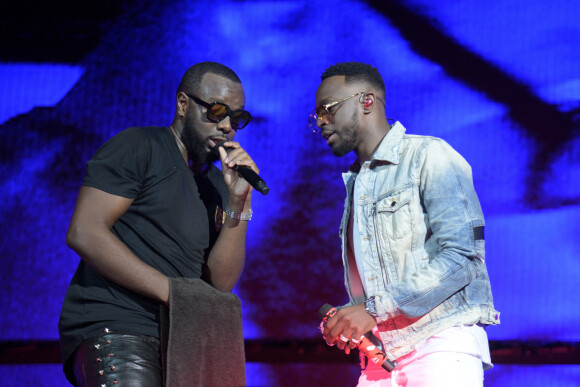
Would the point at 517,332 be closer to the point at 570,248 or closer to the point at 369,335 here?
the point at 570,248

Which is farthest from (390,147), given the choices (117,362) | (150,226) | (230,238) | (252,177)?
(117,362)

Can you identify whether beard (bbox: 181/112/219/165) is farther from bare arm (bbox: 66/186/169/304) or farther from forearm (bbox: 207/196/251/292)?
bare arm (bbox: 66/186/169/304)

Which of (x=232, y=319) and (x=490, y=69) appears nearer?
(x=232, y=319)

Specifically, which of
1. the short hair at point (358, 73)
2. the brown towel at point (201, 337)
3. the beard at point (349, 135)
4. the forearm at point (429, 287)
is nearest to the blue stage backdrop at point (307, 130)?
the short hair at point (358, 73)

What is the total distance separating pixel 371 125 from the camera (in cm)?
250

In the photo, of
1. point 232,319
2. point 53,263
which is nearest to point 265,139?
point 53,263

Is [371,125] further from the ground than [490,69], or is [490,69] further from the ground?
[490,69]

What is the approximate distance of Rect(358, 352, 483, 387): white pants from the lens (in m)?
1.95

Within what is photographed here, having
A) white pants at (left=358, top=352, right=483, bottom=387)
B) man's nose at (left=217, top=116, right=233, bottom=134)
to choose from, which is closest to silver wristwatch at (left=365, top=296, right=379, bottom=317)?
white pants at (left=358, top=352, right=483, bottom=387)

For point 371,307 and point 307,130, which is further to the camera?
point 307,130

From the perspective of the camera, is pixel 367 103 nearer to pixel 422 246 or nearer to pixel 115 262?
pixel 422 246

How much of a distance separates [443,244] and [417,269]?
135mm

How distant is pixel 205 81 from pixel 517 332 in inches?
78.3

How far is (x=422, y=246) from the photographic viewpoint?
211 cm
